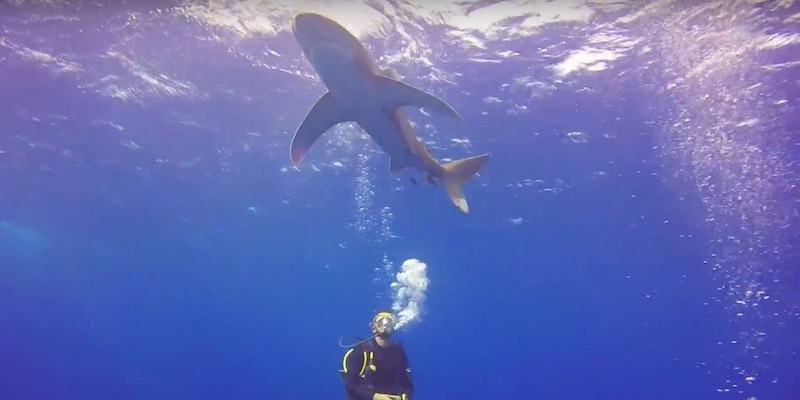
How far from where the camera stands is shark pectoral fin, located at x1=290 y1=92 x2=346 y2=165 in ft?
25.4

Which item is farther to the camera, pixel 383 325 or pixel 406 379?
pixel 406 379

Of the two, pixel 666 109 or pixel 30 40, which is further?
pixel 666 109

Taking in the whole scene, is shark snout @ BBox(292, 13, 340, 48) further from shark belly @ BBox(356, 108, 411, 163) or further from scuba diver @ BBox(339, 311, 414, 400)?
scuba diver @ BBox(339, 311, 414, 400)

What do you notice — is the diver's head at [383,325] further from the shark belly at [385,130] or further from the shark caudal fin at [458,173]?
the shark belly at [385,130]

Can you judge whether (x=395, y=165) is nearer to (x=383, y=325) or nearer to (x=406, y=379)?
(x=383, y=325)

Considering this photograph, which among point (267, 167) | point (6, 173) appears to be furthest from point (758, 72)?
point (6, 173)

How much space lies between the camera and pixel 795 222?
822 inches

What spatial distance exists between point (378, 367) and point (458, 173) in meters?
3.52

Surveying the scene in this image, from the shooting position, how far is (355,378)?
8156 mm

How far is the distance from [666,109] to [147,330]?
4304 inches

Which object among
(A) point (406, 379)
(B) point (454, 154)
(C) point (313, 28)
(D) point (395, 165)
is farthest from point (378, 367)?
(B) point (454, 154)

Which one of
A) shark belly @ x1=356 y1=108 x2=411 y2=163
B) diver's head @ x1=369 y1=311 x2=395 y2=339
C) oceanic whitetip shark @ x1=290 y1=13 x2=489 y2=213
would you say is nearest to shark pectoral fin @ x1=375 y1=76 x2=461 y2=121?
oceanic whitetip shark @ x1=290 y1=13 x2=489 y2=213

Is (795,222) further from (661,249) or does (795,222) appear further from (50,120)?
(50,120)

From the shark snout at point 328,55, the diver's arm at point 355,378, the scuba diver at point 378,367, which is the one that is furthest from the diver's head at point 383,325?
the shark snout at point 328,55
